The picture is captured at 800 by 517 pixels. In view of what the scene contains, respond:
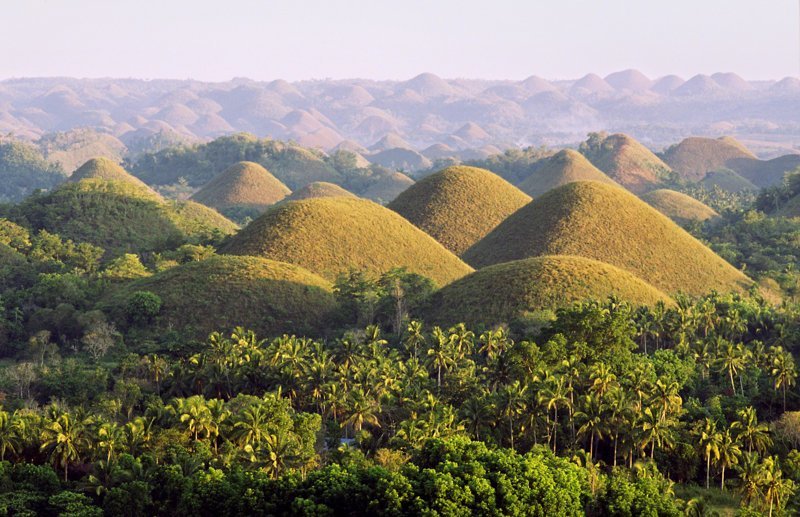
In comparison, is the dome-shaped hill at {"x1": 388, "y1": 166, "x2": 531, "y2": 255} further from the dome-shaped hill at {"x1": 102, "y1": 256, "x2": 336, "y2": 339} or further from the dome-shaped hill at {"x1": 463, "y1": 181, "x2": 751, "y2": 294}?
the dome-shaped hill at {"x1": 102, "y1": 256, "x2": 336, "y2": 339}

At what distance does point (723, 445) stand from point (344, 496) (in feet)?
78.1

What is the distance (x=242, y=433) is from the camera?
51.3 m

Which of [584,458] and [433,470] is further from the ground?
[433,470]

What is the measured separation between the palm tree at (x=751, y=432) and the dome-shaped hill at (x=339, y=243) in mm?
52983

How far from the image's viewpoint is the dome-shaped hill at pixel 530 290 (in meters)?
85.1

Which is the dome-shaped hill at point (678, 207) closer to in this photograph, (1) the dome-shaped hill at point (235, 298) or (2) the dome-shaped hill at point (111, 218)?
(2) the dome-shaped hill at point (111, 218)

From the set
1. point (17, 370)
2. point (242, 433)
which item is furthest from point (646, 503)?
point (17, 370)

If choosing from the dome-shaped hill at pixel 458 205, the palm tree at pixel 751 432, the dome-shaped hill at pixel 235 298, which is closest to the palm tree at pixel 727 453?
the palm tree at pixel 751 432

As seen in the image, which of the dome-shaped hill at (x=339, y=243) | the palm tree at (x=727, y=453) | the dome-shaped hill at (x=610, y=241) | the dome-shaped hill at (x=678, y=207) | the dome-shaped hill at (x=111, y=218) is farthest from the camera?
the dome-shaped hill at (x=678, y=207)

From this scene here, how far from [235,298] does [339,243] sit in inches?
926

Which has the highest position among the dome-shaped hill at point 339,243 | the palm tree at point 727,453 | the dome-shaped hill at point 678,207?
the dome-shaped hill at point 339,243

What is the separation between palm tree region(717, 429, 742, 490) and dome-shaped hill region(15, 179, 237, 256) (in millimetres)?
86034

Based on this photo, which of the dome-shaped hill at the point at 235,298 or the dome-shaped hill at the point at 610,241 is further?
the dome-shaped hill at the point at 610,241

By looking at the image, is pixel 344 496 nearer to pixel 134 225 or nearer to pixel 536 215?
pixel 536 215
